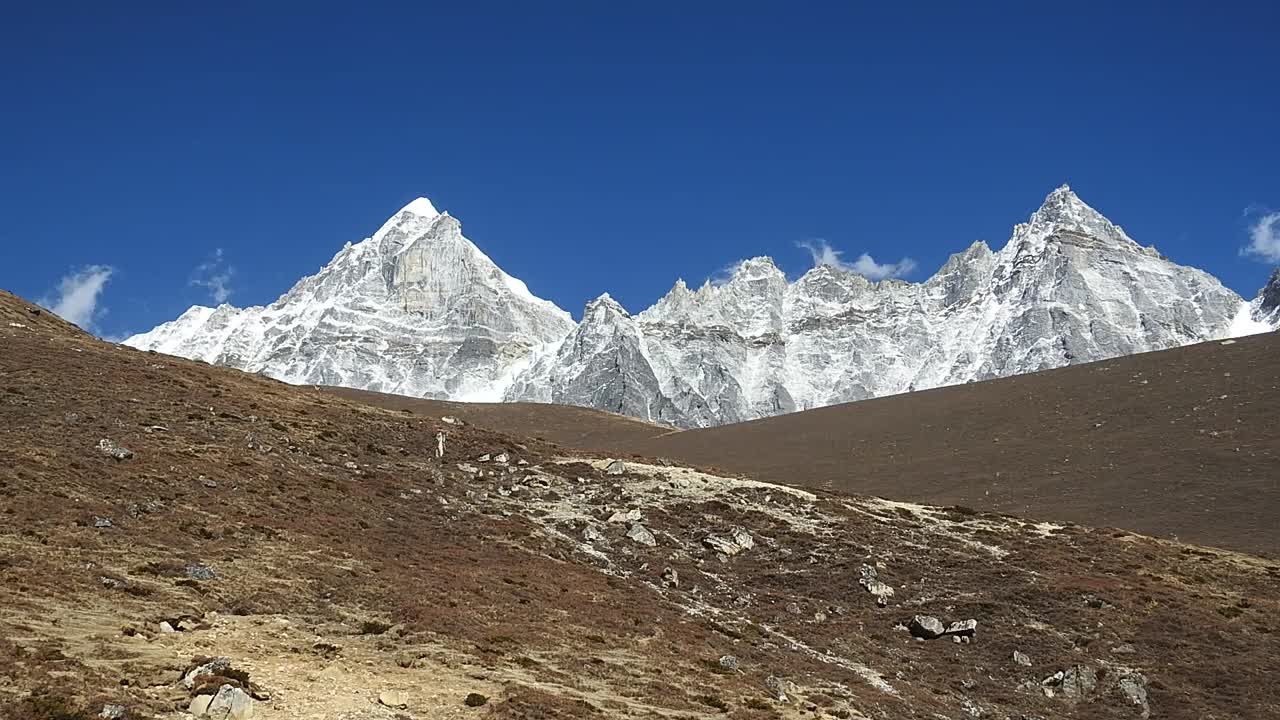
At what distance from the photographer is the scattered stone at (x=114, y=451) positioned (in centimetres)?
3684

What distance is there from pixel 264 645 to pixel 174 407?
2803 cm

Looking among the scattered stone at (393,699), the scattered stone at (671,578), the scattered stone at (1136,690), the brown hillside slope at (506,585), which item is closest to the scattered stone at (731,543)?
the brown hillside slope at (506,585)

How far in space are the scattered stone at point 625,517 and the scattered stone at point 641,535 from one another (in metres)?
1.19

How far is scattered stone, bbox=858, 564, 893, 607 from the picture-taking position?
38375 millimetres

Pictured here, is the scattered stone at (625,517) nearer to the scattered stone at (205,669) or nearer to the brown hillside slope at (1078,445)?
the scattered stone at (205,669)

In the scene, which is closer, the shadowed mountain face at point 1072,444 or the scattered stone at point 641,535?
the scattered stone at point 641,535

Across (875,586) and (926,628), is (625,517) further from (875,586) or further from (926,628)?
(926,628)

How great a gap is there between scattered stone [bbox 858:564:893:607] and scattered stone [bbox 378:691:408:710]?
22916 mm

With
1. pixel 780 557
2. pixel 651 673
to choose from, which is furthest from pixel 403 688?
pixel 780 557

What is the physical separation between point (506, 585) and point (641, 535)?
1099 centimetres

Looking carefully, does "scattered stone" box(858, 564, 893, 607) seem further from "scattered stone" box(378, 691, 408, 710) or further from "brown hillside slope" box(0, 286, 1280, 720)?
"scattered stone" box(378, 691, 408, 710)

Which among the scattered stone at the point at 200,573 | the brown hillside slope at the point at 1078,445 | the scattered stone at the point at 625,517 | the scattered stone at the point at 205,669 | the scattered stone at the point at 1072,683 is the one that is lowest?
the scattered stone at the point at 205,669

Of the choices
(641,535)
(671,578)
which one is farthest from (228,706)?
(641,535)

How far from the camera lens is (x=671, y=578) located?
38031 millimetres
